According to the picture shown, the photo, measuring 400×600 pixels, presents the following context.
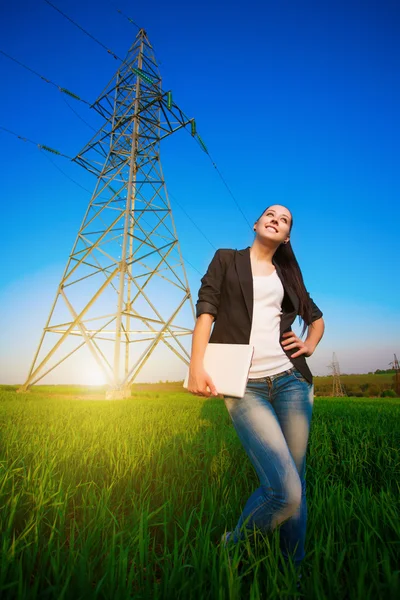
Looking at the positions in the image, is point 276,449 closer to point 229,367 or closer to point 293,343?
point 229,367

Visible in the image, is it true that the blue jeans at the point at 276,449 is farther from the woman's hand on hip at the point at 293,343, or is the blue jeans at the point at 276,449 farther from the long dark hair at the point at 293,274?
the long dark hair at the point at 293,274

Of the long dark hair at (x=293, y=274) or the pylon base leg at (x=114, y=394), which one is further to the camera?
the pylon base leg at (x=114, y=394)

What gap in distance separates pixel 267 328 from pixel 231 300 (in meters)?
0.30

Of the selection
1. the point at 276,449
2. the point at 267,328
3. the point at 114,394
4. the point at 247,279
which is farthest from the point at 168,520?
the point at 114,394

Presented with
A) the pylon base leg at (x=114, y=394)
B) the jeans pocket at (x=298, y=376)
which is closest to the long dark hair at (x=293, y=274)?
the jeans pocket at (x=298, y=376)

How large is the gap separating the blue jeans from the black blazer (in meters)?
0.22

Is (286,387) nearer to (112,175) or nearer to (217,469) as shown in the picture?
(217,469)

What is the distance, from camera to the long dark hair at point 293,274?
243cm

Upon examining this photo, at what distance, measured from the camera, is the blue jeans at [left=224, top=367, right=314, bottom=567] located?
5.36 feet

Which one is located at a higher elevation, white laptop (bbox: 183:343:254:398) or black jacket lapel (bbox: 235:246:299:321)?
black jacket lapel (bbox: 235:246:299:321)

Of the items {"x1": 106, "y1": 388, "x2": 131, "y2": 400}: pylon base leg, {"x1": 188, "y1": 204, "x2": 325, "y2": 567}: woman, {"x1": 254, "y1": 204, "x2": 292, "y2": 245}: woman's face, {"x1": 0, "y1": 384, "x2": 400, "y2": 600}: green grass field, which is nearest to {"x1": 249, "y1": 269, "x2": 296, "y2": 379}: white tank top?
{"x1": 188, "y1": 204, "x2": 325, "y2": 567}: woman

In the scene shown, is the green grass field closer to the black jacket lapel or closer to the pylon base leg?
the black jacket lapel

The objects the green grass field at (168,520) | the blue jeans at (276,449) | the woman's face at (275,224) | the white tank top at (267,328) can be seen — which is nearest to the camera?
the green grass field at (168,520)

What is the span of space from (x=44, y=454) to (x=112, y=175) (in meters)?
13.9
